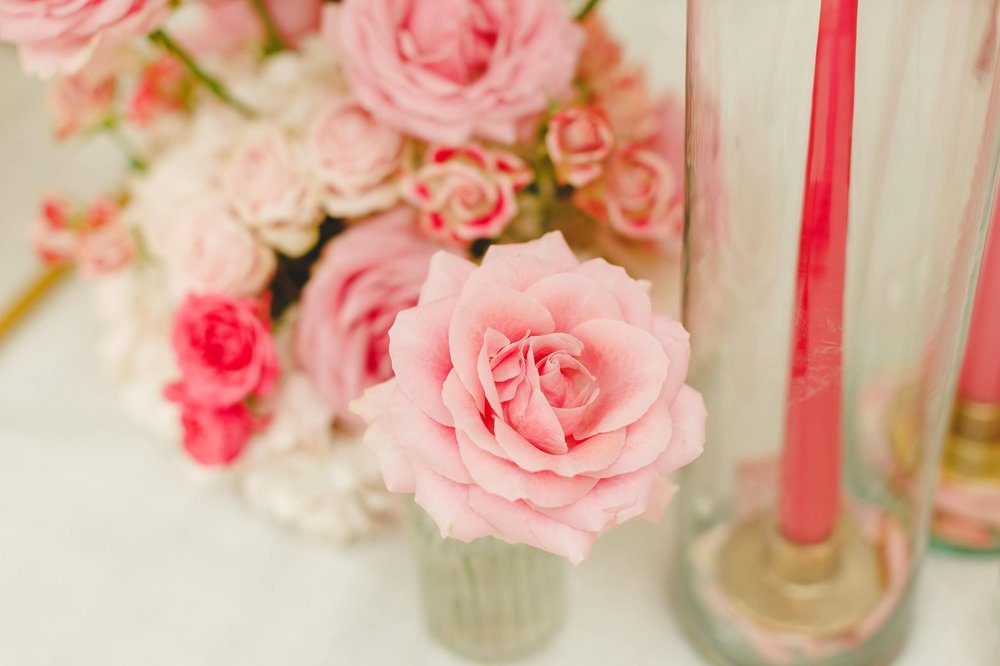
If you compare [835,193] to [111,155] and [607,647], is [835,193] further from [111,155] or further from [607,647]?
[111,155]

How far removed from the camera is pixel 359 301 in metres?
0.41

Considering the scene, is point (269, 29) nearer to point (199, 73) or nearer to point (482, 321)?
point (199, 73)

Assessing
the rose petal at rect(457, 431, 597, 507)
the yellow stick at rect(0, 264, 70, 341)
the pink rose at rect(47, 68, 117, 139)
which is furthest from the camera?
the yellow stick at rect(0, 264, 70, 341)

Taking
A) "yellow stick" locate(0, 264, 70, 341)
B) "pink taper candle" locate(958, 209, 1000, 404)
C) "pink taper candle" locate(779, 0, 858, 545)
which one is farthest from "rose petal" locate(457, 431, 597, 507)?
"yellow stick" locate(0, 264, 70, 341)

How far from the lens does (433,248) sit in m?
0.43

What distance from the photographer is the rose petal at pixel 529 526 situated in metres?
0.28

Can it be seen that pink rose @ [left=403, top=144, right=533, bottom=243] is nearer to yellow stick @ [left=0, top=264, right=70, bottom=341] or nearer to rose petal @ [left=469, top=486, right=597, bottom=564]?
rose petal @ [left=469, top=486, right=597, bottom=564]

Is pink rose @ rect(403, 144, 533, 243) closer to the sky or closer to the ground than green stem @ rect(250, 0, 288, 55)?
closer to the ground

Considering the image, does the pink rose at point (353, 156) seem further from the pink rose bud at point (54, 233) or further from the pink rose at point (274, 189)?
the pink rose bud at point (54, 233)

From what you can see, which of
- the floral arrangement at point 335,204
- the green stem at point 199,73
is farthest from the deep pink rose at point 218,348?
the green stem at point 199,73

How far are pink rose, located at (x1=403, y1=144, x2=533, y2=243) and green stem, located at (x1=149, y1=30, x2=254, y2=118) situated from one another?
0.11 metres

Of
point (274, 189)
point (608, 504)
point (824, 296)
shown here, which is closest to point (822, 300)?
point (824, 296)

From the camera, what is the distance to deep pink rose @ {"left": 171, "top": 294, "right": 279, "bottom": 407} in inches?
15.7

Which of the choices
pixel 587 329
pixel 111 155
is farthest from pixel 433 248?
pixel 111 155
